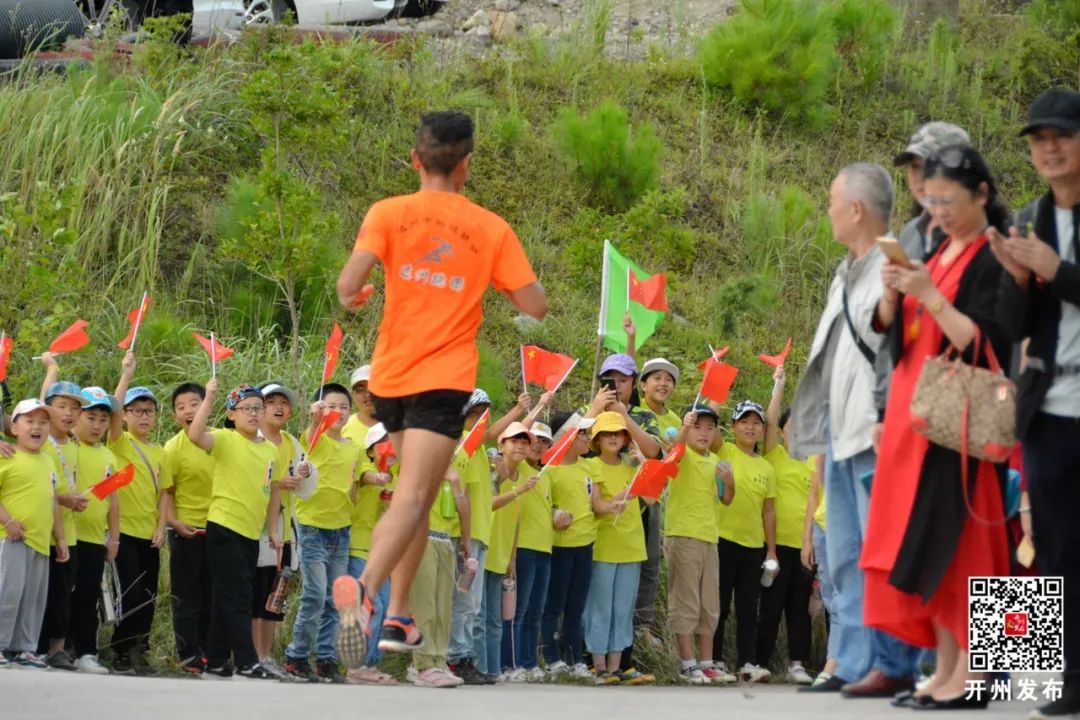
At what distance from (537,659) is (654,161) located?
8.86 meters

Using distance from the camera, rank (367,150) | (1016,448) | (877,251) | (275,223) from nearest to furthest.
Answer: (1016,448) < (877,251) < (275,223) < (367,150)

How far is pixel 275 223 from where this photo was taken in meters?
14.7

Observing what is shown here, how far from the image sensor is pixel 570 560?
40.5 ft

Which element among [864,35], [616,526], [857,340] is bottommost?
[616,526]

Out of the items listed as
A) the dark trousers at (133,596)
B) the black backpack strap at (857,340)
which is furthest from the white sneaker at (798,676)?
the black backpack strap at (857,340)

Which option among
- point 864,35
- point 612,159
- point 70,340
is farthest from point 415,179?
point 70,340

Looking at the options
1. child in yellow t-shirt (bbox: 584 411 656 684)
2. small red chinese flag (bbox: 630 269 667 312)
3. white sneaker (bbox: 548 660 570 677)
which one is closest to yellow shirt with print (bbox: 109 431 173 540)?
white sneaker (bbox: 548 660 570 677)

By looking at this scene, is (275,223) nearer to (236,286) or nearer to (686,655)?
(236,286)

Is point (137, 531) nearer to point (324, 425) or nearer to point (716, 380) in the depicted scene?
point (324, 425)

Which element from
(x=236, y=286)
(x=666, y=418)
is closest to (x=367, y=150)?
(x=236, y=286)

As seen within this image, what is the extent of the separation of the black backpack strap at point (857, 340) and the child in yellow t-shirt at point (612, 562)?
538 cm

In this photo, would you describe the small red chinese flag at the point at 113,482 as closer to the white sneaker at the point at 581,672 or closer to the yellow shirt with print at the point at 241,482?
the yellow shirt with print at the point at 241,482

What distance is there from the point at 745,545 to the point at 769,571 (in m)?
0.26

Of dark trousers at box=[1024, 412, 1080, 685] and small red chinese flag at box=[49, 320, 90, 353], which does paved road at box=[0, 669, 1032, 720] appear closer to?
dark trousers at box=[1024, 412, 1080, 685]
